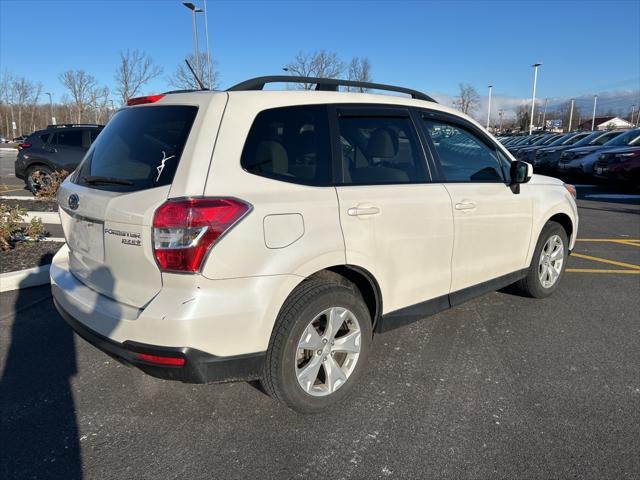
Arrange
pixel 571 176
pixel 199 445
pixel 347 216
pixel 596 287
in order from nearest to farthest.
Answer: pixel 199 445 < pixel 347 216 < pixel 596 287 < pixel 571 176

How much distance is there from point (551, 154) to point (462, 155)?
16.9 metres

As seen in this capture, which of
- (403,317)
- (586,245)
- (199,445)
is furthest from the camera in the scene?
Answer: (586,245)

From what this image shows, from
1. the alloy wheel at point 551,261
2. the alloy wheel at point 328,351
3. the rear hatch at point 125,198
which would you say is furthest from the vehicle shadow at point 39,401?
the alloy wheel at point 551,261

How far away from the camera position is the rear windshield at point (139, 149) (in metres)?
2.48

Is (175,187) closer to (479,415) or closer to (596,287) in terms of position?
(479,415)

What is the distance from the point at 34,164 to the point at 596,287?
Result: 12689 millimetres

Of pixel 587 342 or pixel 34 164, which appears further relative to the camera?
pixel 34 164

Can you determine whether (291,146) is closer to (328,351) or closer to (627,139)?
(328,351)

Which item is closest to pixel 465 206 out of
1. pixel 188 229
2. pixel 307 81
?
pixel 307 81

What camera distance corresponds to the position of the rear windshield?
2.48 meters

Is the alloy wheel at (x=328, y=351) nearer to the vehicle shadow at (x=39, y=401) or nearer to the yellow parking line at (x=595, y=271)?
the vehicle shadow at (x=39, y=401)

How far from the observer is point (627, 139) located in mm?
15477

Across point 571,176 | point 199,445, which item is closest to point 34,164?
point 199,445

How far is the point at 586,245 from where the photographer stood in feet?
24.2
